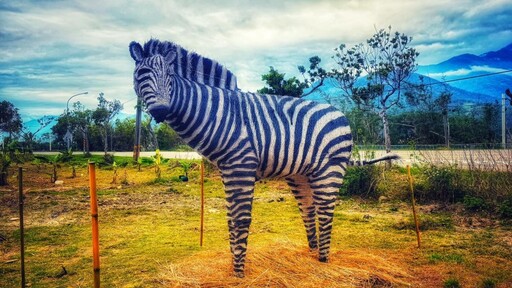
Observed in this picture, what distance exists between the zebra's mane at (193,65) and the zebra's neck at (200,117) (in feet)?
0.51

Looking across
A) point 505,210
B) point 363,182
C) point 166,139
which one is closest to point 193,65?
point 505,210

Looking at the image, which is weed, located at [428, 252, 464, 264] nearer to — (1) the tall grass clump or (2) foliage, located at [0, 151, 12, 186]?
(1) the tall grass clump

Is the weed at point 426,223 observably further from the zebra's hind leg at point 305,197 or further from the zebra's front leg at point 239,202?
the zebra's front leg at point 239,202

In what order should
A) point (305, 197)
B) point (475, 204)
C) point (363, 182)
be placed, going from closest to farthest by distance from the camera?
point (305, 197)
point (475, 204)
point (363, 182)

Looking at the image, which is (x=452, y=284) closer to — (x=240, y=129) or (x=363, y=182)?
(x=240, y=129)

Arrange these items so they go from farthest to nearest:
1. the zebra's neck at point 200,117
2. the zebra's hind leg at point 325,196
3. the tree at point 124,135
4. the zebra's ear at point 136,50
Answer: the tree at point 124,135
the zebra's hind leg at point 325,196
the zebra's neck at point 200,117
the zebra's ear at point 136,50

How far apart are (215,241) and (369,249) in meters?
2.66

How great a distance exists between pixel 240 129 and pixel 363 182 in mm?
7307

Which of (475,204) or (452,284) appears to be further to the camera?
(475,204)

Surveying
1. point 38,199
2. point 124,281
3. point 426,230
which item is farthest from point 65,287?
point 38,199

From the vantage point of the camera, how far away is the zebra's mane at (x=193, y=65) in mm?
3764

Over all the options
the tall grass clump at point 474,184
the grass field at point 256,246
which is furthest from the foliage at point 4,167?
the tall grass clump at point 474,184

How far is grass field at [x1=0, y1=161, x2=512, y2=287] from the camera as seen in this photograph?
14.1 ft

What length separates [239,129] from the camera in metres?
4.03
